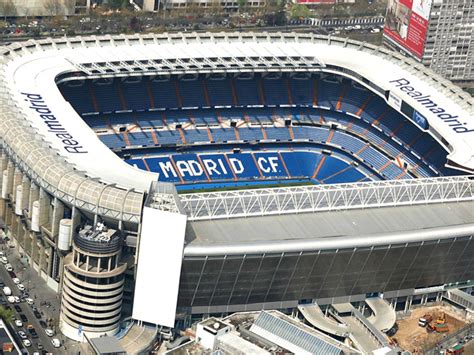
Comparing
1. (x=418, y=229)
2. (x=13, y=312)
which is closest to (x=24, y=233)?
(x=13, y=312)

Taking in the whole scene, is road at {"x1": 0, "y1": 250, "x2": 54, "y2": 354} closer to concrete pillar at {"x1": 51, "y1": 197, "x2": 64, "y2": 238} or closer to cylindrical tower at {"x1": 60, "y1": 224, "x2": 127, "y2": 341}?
cylindrical tower at {"x1": 60, "y1": 224, "x2": 127, "y2": 341}

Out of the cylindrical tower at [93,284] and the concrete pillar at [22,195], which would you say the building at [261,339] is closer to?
the cylindrical tower at [93,284]

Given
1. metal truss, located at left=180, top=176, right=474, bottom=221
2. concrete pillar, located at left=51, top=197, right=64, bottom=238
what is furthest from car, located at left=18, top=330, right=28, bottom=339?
metal truss, located at left=180, top=176, right=474, bottom=221

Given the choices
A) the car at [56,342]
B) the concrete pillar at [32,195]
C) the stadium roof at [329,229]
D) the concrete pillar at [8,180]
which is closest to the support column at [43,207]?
the concrete pillar at [32,195]

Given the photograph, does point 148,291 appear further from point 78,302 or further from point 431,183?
point 431,183

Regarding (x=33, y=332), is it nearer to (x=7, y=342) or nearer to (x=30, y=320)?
(x=30, y=320)

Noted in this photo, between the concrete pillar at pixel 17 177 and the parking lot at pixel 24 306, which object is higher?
the concrete pillar at pixel 17 177

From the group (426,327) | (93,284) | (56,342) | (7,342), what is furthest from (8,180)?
(426,327)
